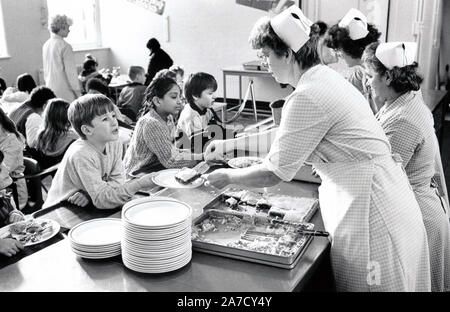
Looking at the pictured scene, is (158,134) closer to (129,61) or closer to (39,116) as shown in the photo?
(39,116)

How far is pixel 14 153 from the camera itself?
9.88 ft

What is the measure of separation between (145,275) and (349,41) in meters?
2.17

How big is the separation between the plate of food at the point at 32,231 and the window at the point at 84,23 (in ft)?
25.0

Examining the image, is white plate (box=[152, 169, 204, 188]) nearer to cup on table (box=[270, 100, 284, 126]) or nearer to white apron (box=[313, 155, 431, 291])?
white apron (box=[313, 155, 431, 291])

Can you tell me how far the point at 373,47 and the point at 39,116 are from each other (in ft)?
9.59

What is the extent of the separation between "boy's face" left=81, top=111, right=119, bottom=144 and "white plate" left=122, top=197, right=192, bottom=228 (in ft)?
2.48

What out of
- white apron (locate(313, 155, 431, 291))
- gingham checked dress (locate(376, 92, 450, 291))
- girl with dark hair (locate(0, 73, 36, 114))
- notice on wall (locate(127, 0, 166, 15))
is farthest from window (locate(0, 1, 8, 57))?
white apron (locate(313, 155, 431, 291))

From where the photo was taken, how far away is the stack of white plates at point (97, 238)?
4.61 feet

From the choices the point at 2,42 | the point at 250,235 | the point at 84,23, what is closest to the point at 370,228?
the point at 250,235

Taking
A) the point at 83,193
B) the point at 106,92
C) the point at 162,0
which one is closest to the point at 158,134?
the point at 83,193

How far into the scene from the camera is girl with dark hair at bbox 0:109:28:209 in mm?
2927

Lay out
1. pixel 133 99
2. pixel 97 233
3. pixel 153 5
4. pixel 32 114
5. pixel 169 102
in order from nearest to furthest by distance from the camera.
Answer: pixel 97 233 < pixel 169 102 < pixel 32 114 < pixel 133 99 < pixel 153 5

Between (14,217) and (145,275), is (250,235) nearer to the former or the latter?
(145,275)

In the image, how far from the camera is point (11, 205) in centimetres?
213
